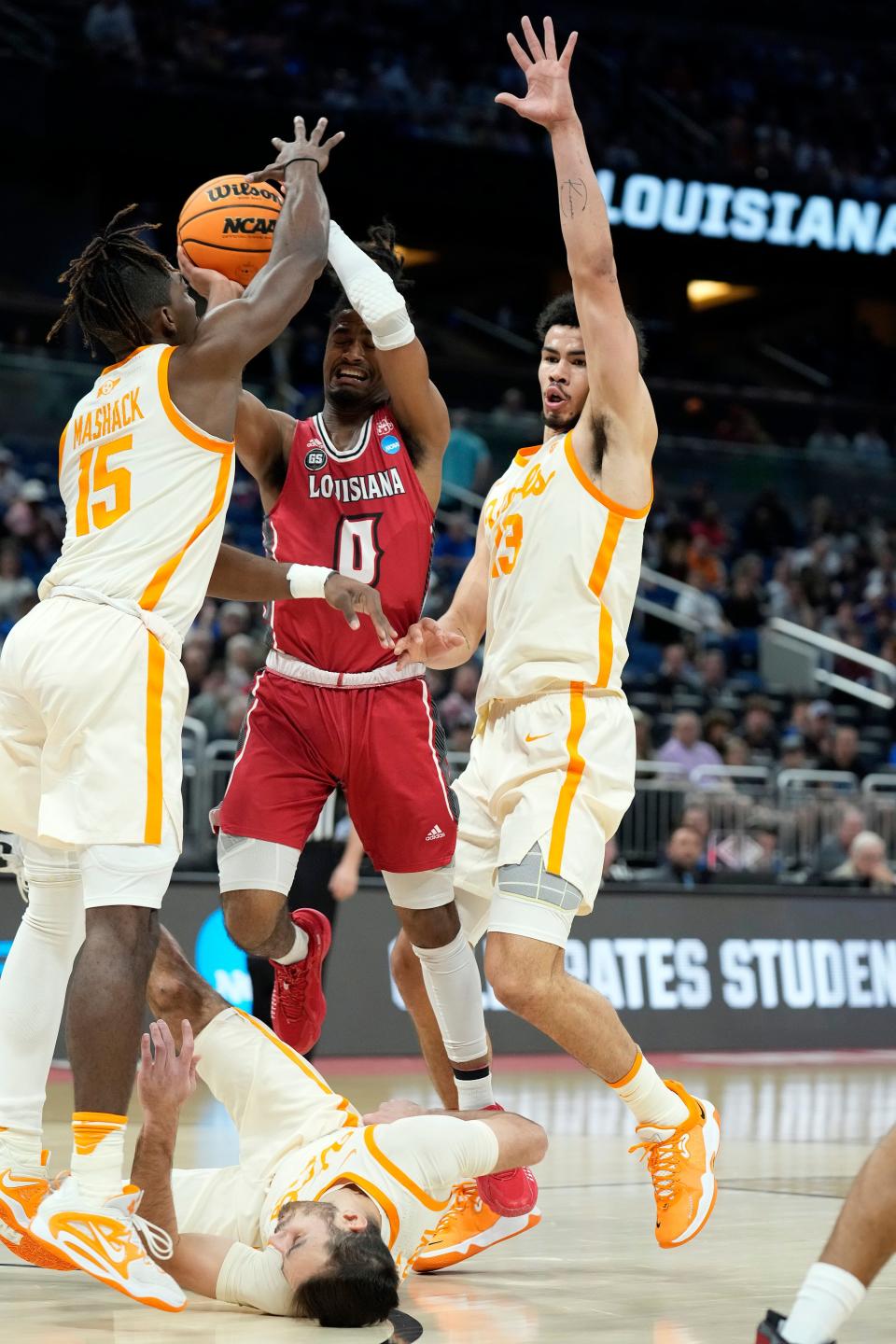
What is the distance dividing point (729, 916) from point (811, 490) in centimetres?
1092

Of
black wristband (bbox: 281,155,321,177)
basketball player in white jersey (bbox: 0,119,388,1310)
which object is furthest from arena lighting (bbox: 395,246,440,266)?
basketball player in white jersey (bbox: 0,119,388,1310)

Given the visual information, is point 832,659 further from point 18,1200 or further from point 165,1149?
point 165,1149

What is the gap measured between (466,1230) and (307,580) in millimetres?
1856

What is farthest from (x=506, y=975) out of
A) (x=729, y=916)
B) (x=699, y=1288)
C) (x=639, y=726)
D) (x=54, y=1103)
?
(x=639, y=726)

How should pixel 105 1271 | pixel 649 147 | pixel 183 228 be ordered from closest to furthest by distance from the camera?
pixel 105 1271 < pixel 183 228 < pixel 649 147

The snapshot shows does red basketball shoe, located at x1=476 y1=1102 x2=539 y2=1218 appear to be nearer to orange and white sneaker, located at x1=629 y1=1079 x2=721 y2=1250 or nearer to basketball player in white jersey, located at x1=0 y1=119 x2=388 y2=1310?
orange and white sneaker, located at x1=629 y1=1079 x2=721 y2=1250

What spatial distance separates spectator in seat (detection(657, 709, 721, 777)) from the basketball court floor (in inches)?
228

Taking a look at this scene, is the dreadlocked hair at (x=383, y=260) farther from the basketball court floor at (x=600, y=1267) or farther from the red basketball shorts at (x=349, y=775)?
the basketball court floor at (x=600, y=1267)

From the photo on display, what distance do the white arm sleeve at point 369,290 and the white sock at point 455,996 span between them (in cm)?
179

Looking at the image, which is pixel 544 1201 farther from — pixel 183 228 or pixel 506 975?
pixel 183 228

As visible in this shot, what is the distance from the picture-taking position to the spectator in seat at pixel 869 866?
506 inches

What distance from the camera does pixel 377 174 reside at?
22.2m

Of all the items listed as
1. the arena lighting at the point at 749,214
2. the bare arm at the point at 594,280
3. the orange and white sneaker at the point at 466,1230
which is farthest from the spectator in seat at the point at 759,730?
the orange and white sneaker at the point at 466,1230

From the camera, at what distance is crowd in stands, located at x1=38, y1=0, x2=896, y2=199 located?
21.8 meters
